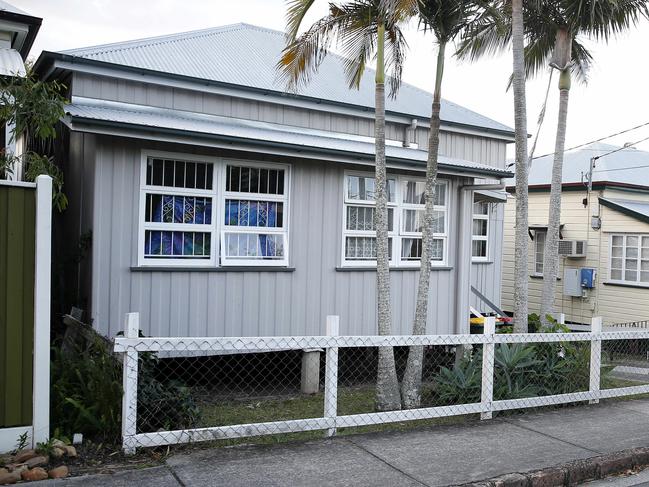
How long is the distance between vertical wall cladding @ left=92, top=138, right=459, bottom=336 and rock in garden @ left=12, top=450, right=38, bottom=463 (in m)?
3.05

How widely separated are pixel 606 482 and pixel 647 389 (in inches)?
152

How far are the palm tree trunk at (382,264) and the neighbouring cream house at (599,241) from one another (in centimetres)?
1079

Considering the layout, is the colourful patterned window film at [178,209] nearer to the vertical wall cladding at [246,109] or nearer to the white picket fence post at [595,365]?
the vertical wall cladding at [246,109]

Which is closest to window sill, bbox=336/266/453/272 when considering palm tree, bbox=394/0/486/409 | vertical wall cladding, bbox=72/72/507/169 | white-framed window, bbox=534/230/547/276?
palm tree, bbox=394/0/486/409

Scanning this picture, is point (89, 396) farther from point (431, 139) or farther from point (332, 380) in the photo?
point (431, 139)

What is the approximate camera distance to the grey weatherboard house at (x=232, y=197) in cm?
834

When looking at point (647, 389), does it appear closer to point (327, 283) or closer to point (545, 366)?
point (545, 366)

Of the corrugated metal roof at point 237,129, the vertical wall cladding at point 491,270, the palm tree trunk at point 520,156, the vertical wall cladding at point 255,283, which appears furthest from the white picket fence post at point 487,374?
the vertical wall cladding at point 491,270

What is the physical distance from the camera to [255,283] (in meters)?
9.30

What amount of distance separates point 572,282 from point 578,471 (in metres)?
12.9

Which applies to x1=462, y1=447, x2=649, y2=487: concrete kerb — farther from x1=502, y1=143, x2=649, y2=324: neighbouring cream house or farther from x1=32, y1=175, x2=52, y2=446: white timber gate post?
x1=502, y1=143, x2=649, y2=324: neighbouring cream house

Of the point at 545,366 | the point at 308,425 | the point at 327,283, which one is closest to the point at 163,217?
the point at 327,283

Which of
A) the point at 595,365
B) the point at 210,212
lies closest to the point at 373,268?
the point at 210,212

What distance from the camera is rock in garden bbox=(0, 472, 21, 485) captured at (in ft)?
15.7
